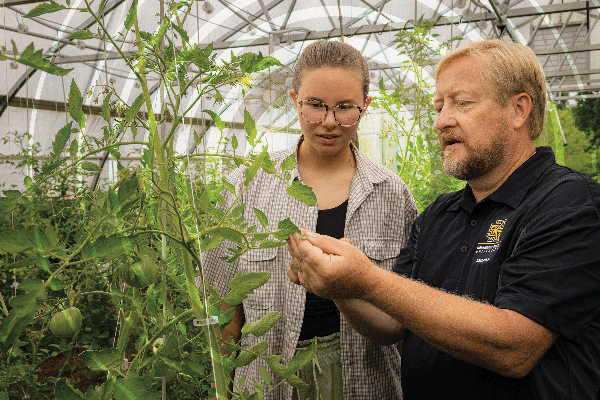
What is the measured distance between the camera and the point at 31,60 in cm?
40

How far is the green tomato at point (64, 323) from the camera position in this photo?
23.1 inches

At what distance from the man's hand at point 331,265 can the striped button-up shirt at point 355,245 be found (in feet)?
1.11

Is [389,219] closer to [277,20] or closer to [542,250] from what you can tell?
[542,250]

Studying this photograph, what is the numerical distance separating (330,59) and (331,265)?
0.63 metres

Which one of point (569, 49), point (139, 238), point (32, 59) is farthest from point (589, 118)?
point (32, 59)

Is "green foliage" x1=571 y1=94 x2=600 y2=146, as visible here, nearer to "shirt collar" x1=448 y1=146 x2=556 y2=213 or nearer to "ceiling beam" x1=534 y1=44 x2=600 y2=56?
"ceiling beam" x1=534 y1=44 x2=600 y2=56

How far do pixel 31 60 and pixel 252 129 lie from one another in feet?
1.14

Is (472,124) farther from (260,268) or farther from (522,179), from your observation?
(260,268)

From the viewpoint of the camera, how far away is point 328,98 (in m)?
1.30

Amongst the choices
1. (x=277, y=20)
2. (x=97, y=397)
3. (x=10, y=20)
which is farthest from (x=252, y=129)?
(x=277, y=20)


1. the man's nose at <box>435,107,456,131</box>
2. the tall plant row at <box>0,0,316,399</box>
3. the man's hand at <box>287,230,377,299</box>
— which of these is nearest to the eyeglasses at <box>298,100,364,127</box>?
the man's nose at <box>435,107,456,131</box>

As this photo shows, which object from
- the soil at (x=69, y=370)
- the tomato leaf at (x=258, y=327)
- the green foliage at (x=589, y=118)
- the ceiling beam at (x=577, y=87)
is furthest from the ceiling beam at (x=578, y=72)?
the tomato leaf at (x=258, y=327)

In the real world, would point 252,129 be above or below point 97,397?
above

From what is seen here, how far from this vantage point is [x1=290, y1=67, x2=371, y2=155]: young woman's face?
1302 millimetres
